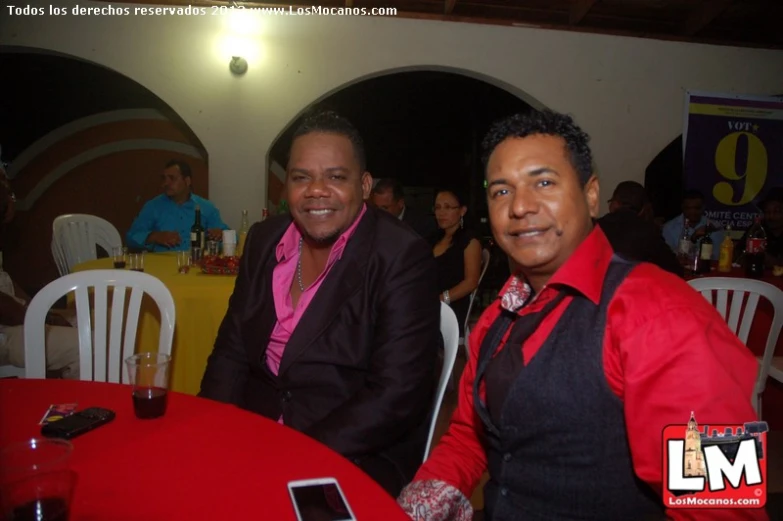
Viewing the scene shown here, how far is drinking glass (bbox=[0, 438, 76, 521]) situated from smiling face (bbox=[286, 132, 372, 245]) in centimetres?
108

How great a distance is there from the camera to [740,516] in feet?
2.75

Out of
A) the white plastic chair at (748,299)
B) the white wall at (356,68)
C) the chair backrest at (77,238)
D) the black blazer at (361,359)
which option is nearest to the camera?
the black blazer at (361,359)

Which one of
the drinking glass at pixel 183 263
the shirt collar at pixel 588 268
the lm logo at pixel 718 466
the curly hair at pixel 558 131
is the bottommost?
the lm logo at pixel 718 466

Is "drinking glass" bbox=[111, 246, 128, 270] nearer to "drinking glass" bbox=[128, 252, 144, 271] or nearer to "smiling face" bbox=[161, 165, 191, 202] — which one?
"drinking glass" bbox=[128, 252, 144, 271]

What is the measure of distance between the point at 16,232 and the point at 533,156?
754 centimetres

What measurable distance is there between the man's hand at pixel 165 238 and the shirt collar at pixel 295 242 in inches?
100

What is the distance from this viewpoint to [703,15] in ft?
17.2

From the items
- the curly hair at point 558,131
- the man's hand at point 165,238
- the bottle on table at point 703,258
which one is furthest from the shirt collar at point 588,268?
the man's hand at point 165,238

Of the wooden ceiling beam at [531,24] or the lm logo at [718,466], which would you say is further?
the wooden ceiling beam at [531,24]

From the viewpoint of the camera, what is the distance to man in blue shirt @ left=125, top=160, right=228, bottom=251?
175 inches

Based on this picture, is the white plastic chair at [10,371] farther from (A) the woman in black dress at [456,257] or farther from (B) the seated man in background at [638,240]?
(B) the seated man in background at [638,240]

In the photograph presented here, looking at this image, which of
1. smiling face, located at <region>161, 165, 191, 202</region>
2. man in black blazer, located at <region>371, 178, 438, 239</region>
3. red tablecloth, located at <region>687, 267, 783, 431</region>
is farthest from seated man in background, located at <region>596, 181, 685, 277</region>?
smiling face, located at <region>161, 165, 191, 202</region>

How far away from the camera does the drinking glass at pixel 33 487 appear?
77 cm

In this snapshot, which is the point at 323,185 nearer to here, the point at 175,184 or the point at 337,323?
the point at 337,323
